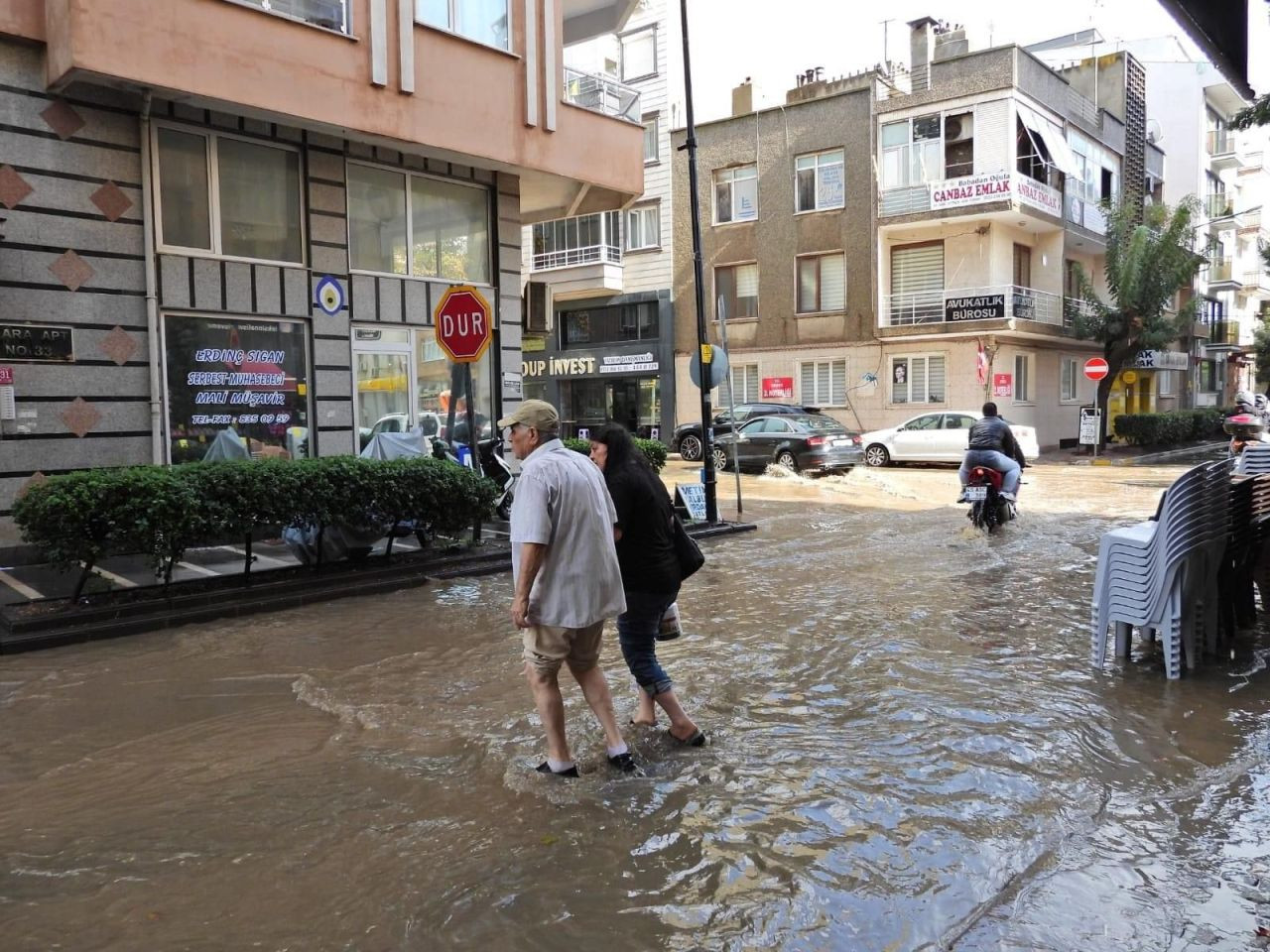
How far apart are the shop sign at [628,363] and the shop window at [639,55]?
32.8 ft

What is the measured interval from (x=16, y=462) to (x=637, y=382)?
2680cm

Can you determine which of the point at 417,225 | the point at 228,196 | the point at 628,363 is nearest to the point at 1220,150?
the point at 628,363

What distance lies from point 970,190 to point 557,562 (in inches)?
1080

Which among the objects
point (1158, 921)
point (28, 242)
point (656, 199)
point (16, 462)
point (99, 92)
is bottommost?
point (1158, 921)

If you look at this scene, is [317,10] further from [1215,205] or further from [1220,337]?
[1220,337]

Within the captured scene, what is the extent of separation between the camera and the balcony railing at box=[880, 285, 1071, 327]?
2839 cm

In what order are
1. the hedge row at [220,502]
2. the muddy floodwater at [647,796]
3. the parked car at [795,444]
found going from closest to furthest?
the muddy floodwater at [647,796], the hedge row at [220,502], the parked car at [795,444]

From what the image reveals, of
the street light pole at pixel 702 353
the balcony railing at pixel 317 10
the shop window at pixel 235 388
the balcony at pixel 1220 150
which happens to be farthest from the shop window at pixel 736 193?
the balcony at pixel 1220 150

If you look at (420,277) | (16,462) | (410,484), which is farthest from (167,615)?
(420,277)

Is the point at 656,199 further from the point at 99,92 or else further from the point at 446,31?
the point at 99,92

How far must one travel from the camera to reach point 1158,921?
10.9ft

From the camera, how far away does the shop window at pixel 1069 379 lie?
109 ft

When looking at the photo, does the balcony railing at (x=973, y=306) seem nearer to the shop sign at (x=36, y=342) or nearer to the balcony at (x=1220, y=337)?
the balcony at (x=1220, y=337)

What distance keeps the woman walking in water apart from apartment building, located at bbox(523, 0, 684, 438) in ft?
94.9
